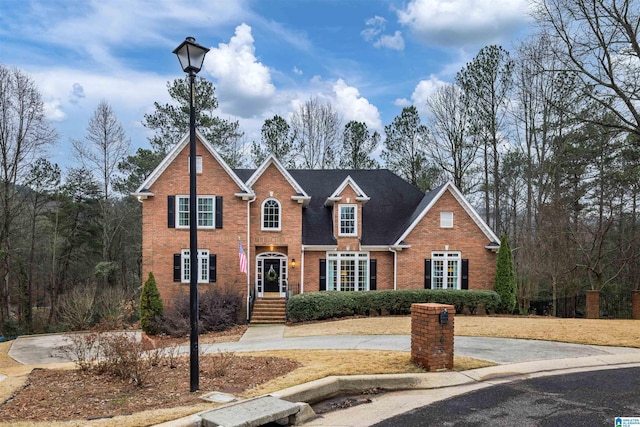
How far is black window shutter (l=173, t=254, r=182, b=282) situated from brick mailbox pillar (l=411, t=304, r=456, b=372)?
15092 millimetres

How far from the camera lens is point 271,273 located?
72.8 feet

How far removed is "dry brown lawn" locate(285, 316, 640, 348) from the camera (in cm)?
1221

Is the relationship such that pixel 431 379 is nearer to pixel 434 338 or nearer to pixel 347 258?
pixel 434 338

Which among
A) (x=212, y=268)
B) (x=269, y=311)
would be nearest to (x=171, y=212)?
(x=212, y=268)

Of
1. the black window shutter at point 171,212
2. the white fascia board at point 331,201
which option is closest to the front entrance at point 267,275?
the white fascia board at point 331,201

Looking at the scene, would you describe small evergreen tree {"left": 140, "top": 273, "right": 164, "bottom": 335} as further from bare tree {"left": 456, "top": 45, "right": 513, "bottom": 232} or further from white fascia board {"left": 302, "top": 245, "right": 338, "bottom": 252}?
bare tree {"left": 456, "top": 45, "right": 513, "bottom": 232}

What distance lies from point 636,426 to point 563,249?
843 inches

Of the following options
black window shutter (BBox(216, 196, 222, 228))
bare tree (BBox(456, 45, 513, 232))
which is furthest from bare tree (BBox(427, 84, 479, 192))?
black window shutter (BBox(216, 196, 222, 228))

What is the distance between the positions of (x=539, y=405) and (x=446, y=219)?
639 inches

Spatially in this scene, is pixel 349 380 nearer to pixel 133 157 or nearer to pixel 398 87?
pixel 398 87

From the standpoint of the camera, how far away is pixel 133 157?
32.5 m

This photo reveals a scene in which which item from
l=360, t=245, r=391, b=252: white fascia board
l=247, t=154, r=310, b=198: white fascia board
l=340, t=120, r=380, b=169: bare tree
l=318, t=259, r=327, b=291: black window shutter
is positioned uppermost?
l=340, t=120, r=380, b=169: bare tree

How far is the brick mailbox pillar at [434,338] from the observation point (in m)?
8.07

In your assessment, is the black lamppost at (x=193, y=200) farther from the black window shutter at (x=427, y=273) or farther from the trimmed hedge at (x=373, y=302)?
the black window shutter at (x=427, y=273)
